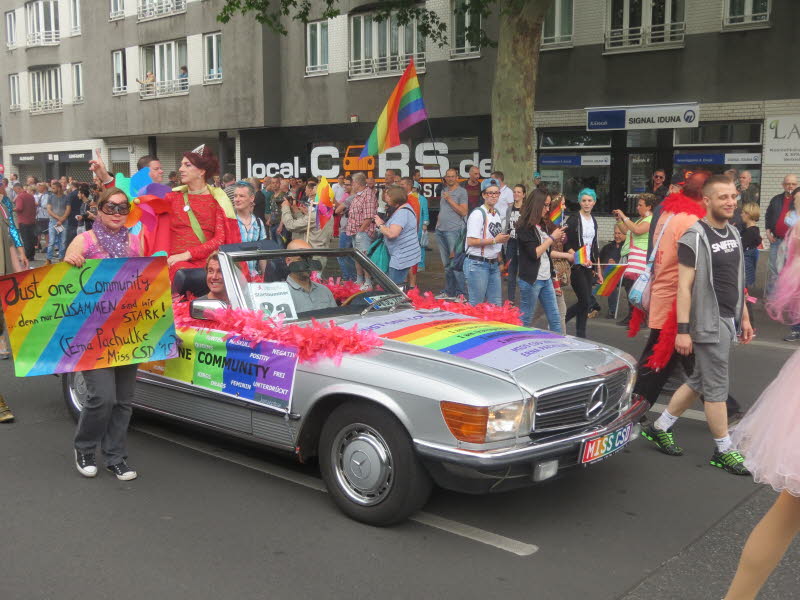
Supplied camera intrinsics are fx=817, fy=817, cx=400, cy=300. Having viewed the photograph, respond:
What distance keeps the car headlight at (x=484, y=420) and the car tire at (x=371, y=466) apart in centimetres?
30

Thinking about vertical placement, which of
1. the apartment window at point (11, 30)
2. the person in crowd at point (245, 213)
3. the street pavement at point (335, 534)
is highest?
the apartment window at point (11, 30)

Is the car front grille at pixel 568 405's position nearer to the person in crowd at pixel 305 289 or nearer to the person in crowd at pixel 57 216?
the person in crowd at pixel 305 289

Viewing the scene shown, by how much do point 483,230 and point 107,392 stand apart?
199 inches

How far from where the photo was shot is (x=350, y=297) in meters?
5.58

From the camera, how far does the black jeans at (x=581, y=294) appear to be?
30.0 feet

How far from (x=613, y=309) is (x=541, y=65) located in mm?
10072

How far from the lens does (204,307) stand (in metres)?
5.22

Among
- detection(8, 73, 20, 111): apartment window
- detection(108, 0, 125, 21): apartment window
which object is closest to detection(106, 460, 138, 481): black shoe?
detection(108, 0, 125, 21): apartment window

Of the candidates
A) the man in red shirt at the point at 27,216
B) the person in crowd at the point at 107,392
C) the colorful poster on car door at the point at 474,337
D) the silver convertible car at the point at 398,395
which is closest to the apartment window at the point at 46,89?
the man in red shirt at the point at 27,216

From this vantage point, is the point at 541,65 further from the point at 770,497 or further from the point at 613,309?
the point at 770,497

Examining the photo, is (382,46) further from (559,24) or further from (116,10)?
(116,10)

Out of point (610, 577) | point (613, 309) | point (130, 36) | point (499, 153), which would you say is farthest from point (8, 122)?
point (610, 577)

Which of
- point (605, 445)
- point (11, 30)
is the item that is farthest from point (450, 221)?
point (11, 30)

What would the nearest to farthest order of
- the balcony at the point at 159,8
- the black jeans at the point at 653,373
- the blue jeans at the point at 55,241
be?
the black jeans at the point at 653,373 < the blue jeans at the point at 55,241 < the balcony at the point at 159,8
